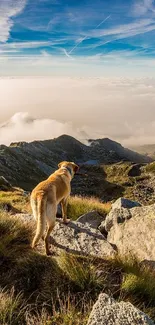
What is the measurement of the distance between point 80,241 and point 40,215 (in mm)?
1661

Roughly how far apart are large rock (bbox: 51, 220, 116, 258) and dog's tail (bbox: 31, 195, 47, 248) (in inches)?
29.0

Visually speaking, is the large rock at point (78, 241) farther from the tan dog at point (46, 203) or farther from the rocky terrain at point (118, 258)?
the tan dog at point (46, 203)

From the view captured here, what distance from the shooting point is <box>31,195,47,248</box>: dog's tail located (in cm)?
755

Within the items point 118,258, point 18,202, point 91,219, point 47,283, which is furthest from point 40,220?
point 18,202

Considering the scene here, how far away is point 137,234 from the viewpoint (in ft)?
29.8

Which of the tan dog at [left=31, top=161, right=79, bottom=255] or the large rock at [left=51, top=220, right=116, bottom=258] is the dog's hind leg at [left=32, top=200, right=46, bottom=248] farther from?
the large rock at [left=51, top=220, right=116, bottom=258]

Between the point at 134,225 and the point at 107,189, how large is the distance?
139m

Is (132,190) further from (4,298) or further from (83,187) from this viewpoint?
(4,298)

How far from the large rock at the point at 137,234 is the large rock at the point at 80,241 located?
0.48 metres

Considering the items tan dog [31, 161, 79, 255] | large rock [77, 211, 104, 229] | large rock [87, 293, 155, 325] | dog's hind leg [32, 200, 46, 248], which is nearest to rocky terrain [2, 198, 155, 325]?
large rock [87, 293, 155, 325]

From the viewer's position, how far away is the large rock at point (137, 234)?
8557mm

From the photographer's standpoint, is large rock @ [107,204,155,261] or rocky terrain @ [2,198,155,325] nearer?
rocky terrain @ [2,198,155,325]

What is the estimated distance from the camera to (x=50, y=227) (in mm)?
8219

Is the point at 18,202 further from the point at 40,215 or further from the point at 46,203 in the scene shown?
the point at 40,215
